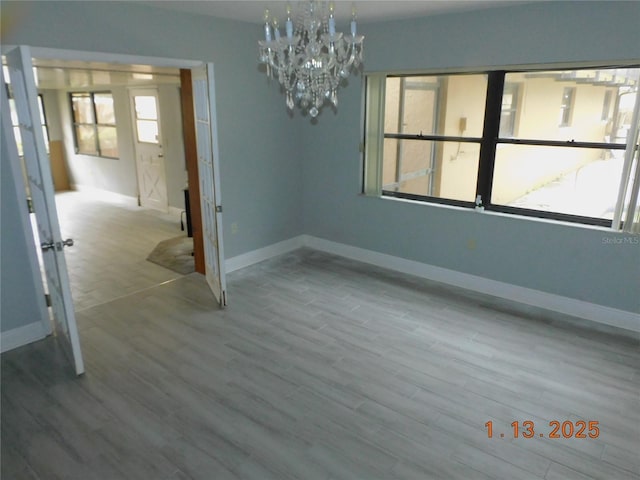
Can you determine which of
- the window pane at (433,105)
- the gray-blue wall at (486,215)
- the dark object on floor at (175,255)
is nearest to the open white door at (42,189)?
the dark object on floor at (175,255)

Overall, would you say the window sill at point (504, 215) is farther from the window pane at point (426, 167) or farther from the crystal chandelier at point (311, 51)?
the crystal chandelier at point (311, 51)

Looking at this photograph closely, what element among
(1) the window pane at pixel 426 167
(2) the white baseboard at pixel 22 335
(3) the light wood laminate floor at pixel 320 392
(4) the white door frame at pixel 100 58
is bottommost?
(3) the light wood laminate floor at pixel 320 392

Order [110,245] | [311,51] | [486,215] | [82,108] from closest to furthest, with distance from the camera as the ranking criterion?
[311,51] < [486,215] < [110,245] < [82,108]

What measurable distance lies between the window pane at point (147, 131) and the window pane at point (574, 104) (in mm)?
5583

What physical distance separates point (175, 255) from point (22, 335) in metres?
Answer: 2.16

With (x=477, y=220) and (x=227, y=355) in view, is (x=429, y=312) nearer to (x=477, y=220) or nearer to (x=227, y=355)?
(x=477, y=220)

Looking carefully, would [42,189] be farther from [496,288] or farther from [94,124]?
[94,124]

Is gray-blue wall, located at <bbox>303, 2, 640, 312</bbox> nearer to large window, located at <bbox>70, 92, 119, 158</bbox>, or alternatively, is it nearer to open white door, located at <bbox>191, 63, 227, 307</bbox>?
open white door, located at <bbox>191, 63, 227, 307</bbox>

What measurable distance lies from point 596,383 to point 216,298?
3.17 metres

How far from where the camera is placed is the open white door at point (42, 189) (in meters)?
2.50

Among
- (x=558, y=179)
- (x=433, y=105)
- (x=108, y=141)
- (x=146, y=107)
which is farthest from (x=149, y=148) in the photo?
(x=558, y=179)

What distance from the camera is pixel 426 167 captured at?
214 inches

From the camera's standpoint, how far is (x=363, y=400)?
2.77m

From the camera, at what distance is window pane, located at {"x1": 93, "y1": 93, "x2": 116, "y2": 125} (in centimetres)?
820
